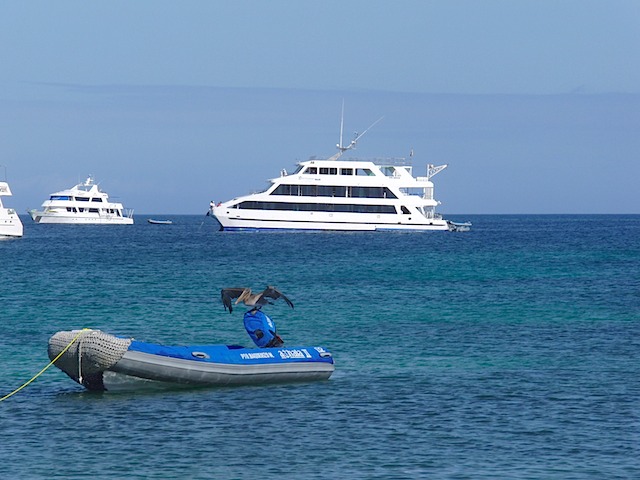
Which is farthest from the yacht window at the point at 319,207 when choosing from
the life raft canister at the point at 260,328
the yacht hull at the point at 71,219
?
the life raft canister at the point at 260,328

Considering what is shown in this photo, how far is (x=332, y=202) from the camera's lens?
99.2 metres

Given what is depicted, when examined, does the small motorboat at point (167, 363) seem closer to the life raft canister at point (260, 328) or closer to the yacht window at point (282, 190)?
the life raft canister at point (260, 328)

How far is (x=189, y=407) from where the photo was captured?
2006 cm

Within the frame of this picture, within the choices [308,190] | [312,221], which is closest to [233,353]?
[308,190]

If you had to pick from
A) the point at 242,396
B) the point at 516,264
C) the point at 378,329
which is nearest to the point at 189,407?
the point at 242,396

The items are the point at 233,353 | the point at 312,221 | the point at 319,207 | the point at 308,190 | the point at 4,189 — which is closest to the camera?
the point at 233,353

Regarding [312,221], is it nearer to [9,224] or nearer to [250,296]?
[9,224]

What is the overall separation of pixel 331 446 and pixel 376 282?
34143mm

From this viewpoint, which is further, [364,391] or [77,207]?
[77,207]

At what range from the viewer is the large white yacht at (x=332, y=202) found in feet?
324

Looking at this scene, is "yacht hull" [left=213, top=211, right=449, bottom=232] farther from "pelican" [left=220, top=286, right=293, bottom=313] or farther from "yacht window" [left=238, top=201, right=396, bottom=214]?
"pelican" [left=220, top=286, right=293, bottom=313]

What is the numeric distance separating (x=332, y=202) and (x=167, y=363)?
7846 centimetres

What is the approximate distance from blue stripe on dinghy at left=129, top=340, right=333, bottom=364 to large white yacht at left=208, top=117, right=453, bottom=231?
7606 centimetres

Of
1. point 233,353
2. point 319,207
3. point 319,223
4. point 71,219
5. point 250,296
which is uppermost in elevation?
point 319,207
